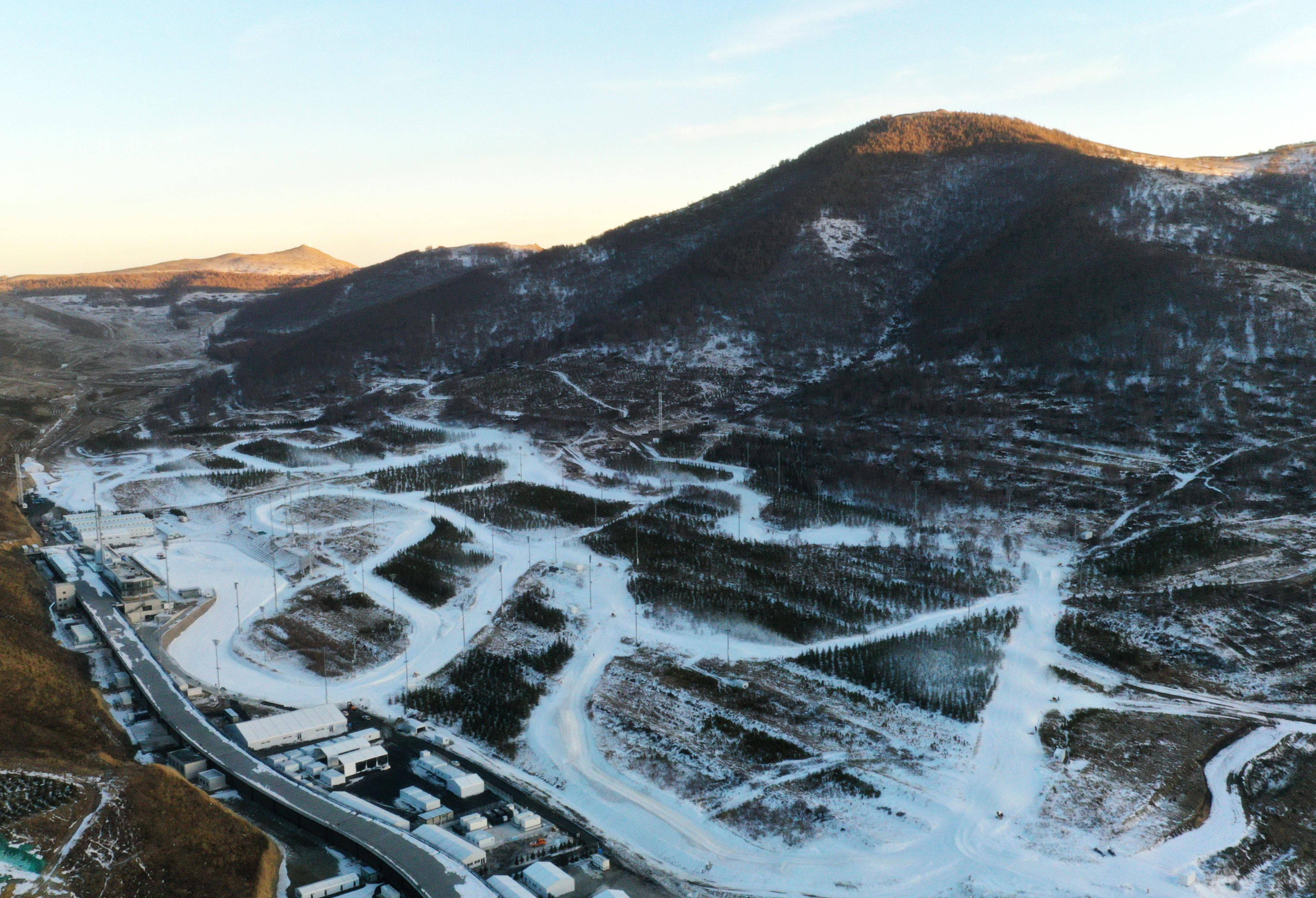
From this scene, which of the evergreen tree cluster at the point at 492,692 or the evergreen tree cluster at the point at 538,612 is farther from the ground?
the evergreen tree cluster at the point at 538,612

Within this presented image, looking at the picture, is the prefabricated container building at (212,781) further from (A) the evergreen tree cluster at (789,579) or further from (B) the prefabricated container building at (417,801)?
(A) the evergreen tree cluster at (789,579)

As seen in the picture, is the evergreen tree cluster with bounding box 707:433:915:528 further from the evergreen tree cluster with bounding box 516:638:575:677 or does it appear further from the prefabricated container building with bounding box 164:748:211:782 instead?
the prefabricated container building with bounding box 164:748:211:782

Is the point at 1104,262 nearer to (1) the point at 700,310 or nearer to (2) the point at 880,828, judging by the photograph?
(1) the point at 700,310


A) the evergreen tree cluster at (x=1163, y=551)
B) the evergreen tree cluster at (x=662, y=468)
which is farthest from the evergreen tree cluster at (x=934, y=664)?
the evergreen tree cluster at (x=662, y=468)

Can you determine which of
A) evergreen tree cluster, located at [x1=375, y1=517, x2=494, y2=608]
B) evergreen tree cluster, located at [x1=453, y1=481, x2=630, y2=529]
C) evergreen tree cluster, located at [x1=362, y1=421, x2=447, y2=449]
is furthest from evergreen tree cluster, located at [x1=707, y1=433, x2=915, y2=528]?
evergreen tree cluster, located at [x1=362, y1=421, x2=447, y2=449]

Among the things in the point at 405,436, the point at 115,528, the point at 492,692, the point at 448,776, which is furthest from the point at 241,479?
the point at 448,776
